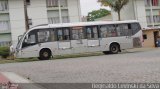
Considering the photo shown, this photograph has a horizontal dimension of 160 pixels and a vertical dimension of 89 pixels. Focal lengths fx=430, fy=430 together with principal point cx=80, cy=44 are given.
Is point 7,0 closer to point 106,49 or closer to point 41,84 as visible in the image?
point 106,49

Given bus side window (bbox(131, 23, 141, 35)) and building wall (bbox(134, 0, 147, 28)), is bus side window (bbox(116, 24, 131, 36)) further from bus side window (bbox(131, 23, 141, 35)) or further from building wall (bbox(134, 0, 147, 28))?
building wall (bbox(134, 0, 147, 28))

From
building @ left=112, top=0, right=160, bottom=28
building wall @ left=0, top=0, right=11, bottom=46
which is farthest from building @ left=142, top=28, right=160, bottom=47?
building wall @ left=0, top=0, right=11, bottom=46

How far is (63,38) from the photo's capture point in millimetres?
35250

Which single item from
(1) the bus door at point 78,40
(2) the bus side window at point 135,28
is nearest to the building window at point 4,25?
(1) the bus door at point 78,40

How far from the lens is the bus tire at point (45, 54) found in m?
34.4

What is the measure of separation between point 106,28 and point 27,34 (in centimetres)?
701

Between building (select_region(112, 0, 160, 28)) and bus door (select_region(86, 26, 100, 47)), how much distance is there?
1114 inches

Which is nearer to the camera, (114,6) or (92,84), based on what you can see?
(92,84)

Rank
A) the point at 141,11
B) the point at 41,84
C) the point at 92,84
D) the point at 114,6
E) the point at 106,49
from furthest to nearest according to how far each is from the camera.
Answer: the point at 141,11, the point at 114,6, the point at 106,49, the point at 41,84, the point at 92,84

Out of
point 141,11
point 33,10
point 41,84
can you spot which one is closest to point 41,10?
point 33,10

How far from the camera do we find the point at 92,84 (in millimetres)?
12477

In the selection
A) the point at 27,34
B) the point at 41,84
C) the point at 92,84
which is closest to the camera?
the point at 92,84

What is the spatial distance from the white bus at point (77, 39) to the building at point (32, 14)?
19.7 metres

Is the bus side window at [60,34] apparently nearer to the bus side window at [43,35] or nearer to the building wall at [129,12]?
the bus side window at [43,35]
